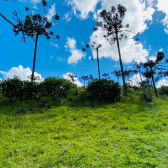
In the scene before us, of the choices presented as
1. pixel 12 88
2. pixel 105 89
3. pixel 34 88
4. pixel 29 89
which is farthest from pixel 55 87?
pixel 105 89

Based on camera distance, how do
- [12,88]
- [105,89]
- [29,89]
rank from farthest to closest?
[105,89]
[29,89]
[12,88]

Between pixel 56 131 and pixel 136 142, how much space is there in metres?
3.43

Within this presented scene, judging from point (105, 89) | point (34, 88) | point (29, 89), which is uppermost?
point (34, 88)

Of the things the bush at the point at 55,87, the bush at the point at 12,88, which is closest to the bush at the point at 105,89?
the bush at the point at 55,87

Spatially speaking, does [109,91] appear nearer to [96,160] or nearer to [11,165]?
[96,160]

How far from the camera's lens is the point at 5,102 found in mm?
11156

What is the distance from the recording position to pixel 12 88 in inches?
433

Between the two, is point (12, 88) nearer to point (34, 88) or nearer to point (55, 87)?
point (34, 88)

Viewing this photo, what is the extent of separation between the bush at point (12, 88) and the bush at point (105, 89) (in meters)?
7.75

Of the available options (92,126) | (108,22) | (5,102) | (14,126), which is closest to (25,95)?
(5,102)

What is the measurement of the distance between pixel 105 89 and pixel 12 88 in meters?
10.0

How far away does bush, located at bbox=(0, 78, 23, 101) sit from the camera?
35.2 feet

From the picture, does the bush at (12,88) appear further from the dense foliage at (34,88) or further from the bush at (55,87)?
the bush at (55,87)

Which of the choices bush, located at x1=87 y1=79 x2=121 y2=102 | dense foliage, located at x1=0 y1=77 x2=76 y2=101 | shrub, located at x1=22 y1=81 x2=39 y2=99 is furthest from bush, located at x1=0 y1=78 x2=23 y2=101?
bush, located at x1=87 y1=79 x2=121 y2=102
